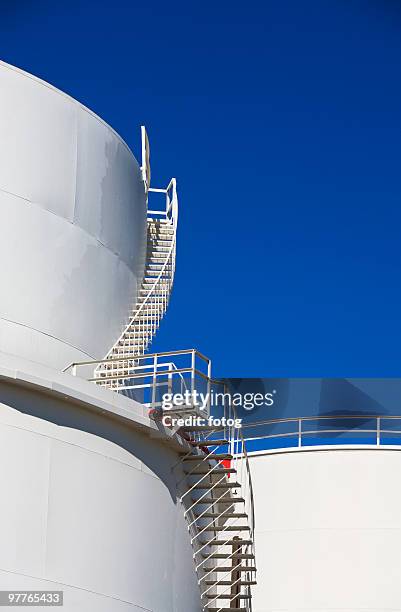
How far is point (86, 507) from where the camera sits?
59.4 feet

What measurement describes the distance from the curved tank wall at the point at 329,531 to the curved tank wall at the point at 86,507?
5.15 meters

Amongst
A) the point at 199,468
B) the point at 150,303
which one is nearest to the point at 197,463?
the point at 199,468

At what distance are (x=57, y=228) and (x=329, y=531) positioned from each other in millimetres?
9128

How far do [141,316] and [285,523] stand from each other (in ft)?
18.9

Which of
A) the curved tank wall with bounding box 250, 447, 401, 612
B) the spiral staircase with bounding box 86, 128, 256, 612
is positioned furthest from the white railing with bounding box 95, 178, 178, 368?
the curved tank wall with bounding box 250, 447, 401, 612

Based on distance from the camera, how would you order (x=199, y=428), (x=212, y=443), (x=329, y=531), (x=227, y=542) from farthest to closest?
(x=329, y=531), (x=227, y=542), (x=212, y=443), (x=199, y=428)

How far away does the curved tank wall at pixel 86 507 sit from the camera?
17.2 metres

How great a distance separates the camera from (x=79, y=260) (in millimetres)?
21641

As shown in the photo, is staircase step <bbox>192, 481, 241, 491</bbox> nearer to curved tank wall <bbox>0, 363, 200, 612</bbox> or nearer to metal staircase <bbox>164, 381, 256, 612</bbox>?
metal staircase <bbox>164, 381, 256, 612</bbox>

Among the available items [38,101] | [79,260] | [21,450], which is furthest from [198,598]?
[38,101]

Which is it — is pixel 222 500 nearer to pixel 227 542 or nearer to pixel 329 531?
pixel 227 542

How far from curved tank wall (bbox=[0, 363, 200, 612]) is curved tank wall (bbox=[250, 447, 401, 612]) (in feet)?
16.9

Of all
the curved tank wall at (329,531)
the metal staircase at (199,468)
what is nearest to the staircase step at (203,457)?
the metal staircase at (199,468)

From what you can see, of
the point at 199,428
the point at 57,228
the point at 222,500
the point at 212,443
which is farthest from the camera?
the point at 57,228
